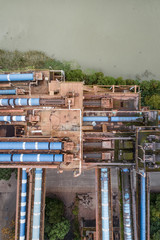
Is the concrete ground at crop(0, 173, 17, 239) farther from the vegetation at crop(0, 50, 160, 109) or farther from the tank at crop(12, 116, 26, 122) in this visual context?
the vegetation at crop(0, 50, 160, 109)

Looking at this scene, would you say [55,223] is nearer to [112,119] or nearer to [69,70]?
[112,119]

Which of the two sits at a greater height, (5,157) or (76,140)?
(76,140)

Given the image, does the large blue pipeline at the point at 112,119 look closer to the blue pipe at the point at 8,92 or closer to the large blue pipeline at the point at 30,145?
the large blue pipeline at the point at 30,145

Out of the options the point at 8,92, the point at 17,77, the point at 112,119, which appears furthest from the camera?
the point at 8,92

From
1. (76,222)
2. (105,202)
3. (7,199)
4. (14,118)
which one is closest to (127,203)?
(105,202)

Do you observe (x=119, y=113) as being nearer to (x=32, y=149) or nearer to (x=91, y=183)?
(x=32, y=149)

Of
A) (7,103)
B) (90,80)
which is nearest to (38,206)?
(7,103)
